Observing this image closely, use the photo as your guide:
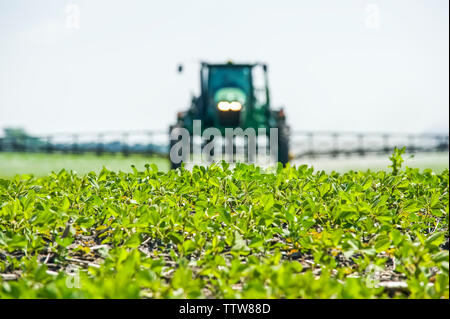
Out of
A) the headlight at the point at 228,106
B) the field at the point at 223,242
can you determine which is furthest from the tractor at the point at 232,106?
the field at the point at 223,242

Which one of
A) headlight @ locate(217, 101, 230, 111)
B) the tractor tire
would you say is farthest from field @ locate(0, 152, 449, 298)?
the tractor tire

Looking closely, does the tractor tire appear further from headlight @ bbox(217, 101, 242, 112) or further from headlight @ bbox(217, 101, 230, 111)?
headlight @ bbox(217, 101, 230, 111)

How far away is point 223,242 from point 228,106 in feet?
25.6

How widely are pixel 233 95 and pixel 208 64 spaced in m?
1.25

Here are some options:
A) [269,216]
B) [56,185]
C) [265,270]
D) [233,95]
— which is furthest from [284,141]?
[265,270]

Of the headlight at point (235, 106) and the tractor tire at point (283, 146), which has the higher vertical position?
the headlight at point (235, 106)

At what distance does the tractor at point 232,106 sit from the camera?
9.99 m

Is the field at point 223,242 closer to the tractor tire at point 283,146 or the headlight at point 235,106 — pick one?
the headlight at point 235,106

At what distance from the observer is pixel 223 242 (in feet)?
7.31

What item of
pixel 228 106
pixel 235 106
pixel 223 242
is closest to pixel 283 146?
pixel 235 106

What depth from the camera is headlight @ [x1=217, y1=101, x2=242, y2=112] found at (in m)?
9.84

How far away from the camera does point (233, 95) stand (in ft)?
32.9

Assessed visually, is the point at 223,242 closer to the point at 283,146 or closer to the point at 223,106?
the point at 223,106

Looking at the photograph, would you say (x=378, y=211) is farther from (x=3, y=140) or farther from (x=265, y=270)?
(x=3, y=140)
